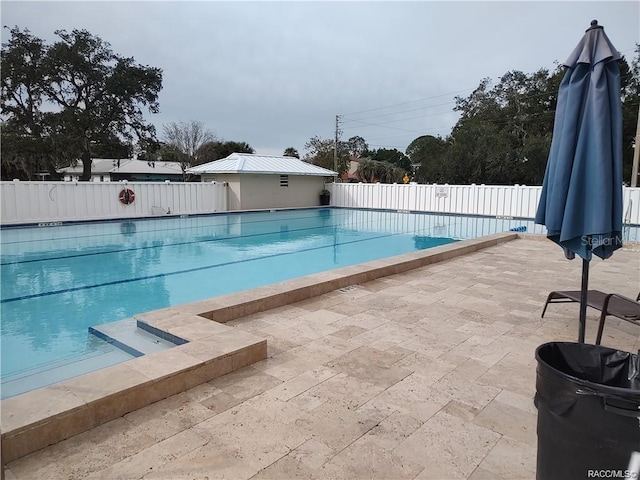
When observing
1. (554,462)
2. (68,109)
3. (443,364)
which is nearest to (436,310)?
(443,364)

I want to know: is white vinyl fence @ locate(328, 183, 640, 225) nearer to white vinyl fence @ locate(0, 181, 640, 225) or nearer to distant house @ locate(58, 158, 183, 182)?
white vinyl fence @ locate(0, 181, 640, 225)

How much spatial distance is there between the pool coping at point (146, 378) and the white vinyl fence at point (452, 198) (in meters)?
16.0

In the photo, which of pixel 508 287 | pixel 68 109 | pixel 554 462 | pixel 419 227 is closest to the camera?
pixel 554 462

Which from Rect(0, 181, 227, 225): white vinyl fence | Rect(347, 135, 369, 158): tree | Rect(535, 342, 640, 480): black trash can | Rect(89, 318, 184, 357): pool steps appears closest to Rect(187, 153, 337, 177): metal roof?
Rect(0, 181, 227, 225): white vinyl fence

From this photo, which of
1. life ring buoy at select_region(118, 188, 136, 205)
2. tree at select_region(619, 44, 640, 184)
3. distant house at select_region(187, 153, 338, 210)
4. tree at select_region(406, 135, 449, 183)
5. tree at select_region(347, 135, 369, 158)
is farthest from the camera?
tree at select_region(347, 135, 369, 158)

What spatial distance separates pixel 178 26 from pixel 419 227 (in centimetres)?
1040

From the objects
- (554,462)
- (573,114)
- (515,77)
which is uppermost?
(515,77)

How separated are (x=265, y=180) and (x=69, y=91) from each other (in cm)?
1379

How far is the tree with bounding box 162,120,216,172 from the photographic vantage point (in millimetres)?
33312

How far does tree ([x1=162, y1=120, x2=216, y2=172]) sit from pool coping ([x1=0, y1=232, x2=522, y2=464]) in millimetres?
31739

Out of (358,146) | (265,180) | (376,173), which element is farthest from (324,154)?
(265,180)

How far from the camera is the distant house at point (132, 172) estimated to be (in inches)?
1417

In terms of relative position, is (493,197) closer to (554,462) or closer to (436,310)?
(436,310)

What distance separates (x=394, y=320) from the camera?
4.07m
